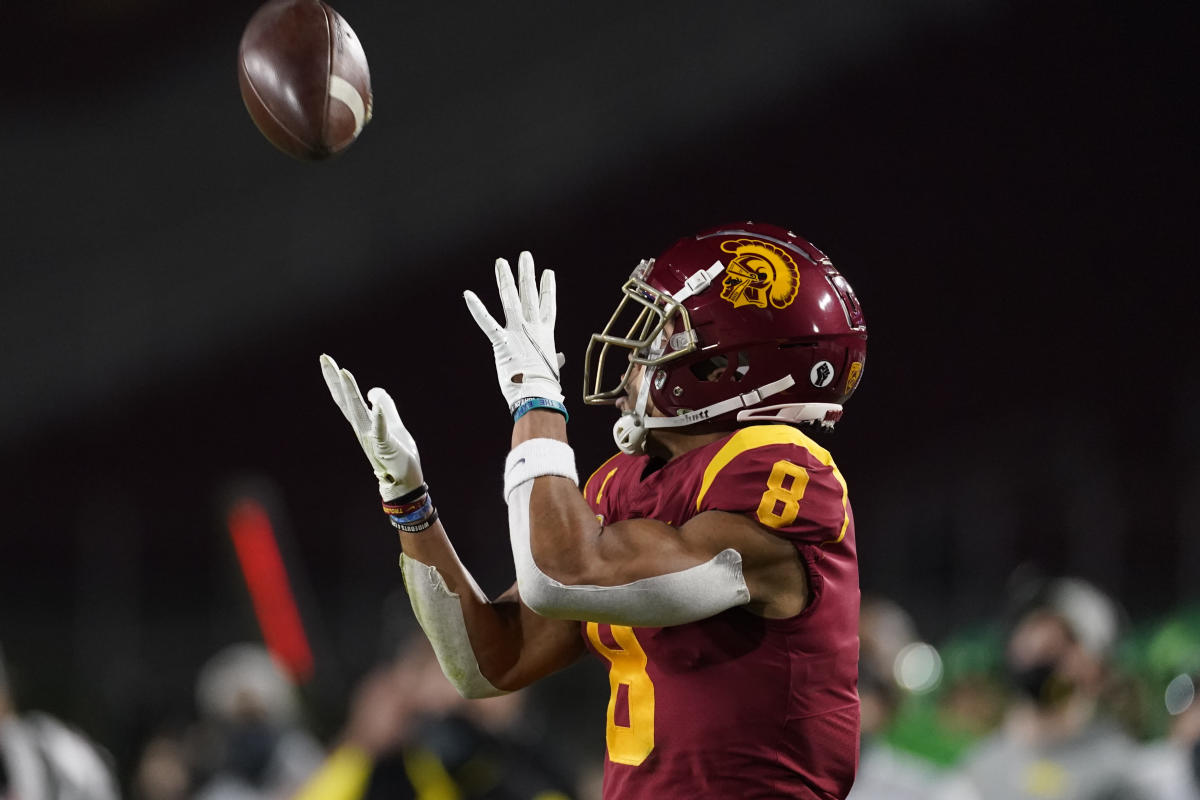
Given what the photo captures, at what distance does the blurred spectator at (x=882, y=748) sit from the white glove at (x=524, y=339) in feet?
9.79

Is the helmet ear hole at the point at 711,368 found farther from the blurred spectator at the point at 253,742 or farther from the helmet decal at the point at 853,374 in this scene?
the blurred spectator at the point at 253,742

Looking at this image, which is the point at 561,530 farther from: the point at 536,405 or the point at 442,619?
the point at 442,619

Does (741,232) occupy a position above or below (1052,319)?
above

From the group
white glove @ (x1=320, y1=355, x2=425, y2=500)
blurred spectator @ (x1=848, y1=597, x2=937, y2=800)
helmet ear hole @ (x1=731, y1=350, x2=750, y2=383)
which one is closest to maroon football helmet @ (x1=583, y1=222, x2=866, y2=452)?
helmet ear hole @ (x1=731, y1=350, x2=750, y2=383)

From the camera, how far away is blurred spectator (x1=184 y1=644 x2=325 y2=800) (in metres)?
6.91

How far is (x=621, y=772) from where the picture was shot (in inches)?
104

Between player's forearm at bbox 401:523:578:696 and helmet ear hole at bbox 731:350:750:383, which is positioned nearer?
helmet ear hole at bbox 731:350:750:383

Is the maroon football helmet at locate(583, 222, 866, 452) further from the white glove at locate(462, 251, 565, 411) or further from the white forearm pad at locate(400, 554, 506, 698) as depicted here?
the white forearm pad at locate(400, 554, 506, 698)

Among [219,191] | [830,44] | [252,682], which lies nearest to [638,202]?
[830,44]

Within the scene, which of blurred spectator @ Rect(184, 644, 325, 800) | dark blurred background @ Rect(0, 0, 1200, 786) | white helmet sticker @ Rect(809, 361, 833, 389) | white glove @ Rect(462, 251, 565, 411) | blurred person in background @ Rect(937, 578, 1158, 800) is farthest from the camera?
dark blurred background @ Rect(0, 0, 1200, 786)

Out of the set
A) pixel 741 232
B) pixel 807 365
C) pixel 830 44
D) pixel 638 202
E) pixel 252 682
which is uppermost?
pixel 830 44

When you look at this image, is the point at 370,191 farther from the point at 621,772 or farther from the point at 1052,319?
the point at 621,772

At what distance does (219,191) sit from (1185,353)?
34.4 feet

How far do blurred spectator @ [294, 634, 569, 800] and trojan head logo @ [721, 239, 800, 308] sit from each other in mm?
2662
